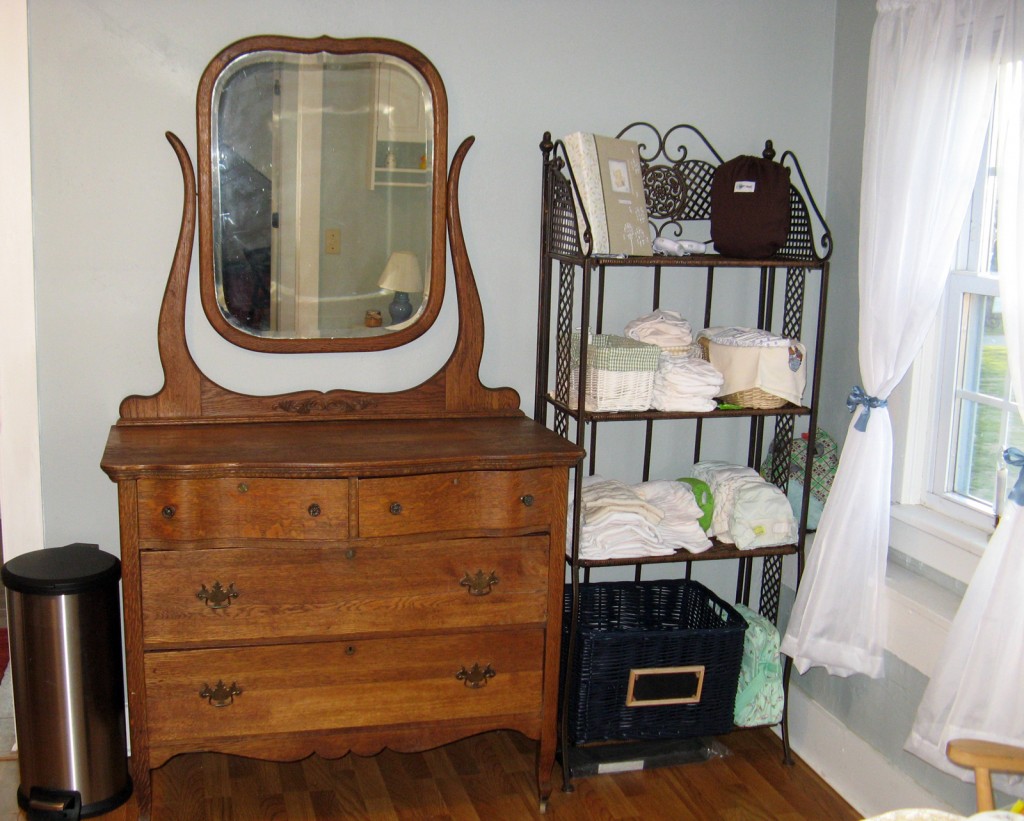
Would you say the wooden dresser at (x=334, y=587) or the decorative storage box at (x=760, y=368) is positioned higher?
the decorative storage box at (x=760, y=368)

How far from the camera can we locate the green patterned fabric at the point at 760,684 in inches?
121

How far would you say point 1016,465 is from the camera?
7.67 feet

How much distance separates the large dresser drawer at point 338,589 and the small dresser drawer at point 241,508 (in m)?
0.05

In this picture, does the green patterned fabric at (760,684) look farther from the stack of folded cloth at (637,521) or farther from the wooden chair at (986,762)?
the wooden chair at (986,762)

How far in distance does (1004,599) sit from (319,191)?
6.45 ft

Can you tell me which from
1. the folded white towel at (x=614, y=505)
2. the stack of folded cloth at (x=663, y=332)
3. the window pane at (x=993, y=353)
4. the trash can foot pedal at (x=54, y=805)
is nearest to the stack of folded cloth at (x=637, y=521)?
the folded white towel at (x=614, y=505)

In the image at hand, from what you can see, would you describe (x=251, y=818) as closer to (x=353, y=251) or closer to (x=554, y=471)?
(x=554, y=471)

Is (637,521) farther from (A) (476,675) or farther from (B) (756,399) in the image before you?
(A) (476,675)

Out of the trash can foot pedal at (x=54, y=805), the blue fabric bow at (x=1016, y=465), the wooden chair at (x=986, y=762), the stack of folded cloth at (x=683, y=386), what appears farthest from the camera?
the stack of folded cloth at (x=683, y=386)

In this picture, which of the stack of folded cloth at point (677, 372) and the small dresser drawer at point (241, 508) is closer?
the small dresser drawer at point (241, 508)

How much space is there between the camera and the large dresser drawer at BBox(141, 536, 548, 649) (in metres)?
2.50

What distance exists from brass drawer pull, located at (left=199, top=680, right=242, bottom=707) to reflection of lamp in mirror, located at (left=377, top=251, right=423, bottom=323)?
1.08 meters

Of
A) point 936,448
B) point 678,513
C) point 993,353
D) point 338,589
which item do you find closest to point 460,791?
point 338,589

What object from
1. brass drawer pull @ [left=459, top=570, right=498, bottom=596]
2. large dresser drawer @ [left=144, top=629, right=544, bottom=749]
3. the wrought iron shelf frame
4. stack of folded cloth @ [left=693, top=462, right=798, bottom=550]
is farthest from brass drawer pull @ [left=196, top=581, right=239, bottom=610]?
stack of folded cloth @ [left=693, top=462, right=798, bottom=550]
